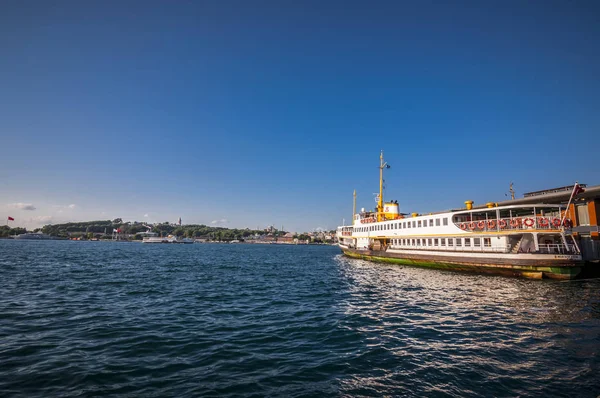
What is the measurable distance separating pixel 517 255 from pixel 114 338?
35.6 meters

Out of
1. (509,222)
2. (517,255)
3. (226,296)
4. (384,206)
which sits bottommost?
(226,296)

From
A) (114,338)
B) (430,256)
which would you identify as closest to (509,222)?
(430,256)

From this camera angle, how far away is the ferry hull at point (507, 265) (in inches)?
1125

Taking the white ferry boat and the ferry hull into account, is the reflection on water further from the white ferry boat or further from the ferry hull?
the white ferry boat

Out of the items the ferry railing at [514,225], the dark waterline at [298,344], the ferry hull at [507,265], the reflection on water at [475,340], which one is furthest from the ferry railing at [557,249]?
the dark waterline at [298,344]

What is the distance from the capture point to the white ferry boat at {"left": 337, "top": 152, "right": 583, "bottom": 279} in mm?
29438

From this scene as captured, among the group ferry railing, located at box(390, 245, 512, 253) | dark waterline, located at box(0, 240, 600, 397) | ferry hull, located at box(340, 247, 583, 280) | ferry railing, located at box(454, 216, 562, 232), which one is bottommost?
dark waterline, located at box(0, 240, 600, 397)

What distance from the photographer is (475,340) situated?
12.6 m

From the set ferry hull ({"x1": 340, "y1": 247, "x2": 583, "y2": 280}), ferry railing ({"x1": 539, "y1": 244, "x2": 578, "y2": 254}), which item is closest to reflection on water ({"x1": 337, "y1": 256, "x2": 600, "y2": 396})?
ferry hull ({"x1": 340, "y1": 247, "x2": 583, "y2": 280})

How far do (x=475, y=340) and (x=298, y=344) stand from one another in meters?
7.59

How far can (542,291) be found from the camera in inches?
937

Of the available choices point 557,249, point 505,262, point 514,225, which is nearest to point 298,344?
point 505,262

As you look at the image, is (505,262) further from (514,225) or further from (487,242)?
(514,225)

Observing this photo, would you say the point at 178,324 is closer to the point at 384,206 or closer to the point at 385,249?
the point at 385,249
